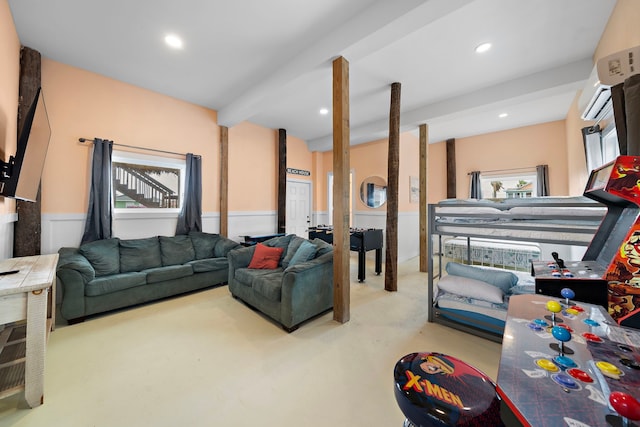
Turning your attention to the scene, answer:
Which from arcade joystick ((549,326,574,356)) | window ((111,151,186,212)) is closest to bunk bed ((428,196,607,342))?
arcade joystick ((549,326,574,356))

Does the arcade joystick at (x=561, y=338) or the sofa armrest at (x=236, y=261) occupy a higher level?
the arcade joystick at (x=561, y=338)

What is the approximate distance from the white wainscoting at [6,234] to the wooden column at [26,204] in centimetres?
7

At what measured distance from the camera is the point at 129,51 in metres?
2.86

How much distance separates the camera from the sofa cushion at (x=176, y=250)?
356cm

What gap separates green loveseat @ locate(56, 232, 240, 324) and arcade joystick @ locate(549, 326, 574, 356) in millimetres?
3640

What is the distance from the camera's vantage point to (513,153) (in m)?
5.35

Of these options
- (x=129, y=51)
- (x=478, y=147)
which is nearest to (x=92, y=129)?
(x=129, y=51)

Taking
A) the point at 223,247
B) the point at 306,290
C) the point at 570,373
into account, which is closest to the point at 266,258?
the point at 306,290

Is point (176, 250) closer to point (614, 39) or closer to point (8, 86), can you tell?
point (8, 86)

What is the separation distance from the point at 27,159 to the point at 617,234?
4.02 metres

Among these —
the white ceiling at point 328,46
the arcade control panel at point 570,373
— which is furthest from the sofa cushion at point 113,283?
the arcade control panel at point 570,373

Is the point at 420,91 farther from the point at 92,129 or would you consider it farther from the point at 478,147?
the point at 92,129

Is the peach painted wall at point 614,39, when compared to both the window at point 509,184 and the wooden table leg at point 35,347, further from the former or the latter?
the wooden table leg at point 35,347

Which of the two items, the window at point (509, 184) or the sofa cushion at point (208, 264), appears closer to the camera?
the sofa cushion at point (208, 264)
